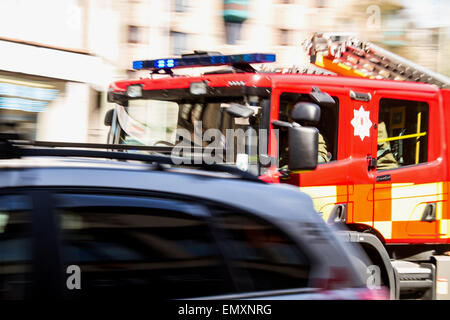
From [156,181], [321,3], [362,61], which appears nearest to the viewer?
[156,181]

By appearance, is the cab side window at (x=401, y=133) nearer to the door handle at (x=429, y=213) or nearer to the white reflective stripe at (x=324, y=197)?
the door handle at (x=429, y=213)

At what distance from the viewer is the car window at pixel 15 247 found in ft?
6.82

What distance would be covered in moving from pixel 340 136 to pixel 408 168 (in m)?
0.83

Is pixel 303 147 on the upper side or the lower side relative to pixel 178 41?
lower

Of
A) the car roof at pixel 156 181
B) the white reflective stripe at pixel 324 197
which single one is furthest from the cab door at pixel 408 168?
the car roof at pixel 156 181

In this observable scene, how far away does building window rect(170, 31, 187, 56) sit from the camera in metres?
34.1

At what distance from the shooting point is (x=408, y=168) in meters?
6.21

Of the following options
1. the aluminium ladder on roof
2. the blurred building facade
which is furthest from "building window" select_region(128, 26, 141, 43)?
the aluminium ladder on roof

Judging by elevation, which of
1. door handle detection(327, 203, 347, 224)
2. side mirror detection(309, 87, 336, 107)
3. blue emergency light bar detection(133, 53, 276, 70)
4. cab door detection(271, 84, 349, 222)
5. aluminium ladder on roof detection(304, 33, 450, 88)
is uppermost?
aluminium ladder on roof detection(304, 33, 450, 88)

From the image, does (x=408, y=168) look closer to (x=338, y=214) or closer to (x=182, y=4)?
(x=338, y=214)

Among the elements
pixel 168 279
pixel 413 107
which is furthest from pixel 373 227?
pixel 168 279

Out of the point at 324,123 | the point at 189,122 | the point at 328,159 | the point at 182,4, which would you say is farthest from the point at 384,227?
the point at 182,4

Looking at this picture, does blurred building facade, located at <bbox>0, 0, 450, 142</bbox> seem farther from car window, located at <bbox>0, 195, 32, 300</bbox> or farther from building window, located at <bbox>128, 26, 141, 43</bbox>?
car window, located at <bbox>0, 195, 32, 300</bbox>
